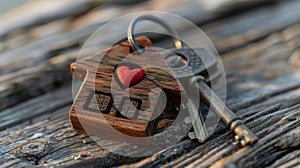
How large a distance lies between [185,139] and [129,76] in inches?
15.3

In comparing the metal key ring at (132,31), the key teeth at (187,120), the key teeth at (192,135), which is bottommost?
the key teeth at (192,135)

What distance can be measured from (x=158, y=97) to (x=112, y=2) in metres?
1.56

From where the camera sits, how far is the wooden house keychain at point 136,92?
7.14ft

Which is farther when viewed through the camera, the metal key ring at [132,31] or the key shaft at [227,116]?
the metal key ring at [132,31]

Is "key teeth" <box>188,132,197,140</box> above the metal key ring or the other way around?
the other way around

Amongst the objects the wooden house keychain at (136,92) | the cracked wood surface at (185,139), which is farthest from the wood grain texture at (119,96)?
the cracked wood surface at (185,139)

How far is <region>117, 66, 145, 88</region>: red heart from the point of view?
7.61 ft

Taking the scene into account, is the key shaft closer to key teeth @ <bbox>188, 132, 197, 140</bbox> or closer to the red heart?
key teeth @ <bbox>188, 132, 197, 140</bbox>

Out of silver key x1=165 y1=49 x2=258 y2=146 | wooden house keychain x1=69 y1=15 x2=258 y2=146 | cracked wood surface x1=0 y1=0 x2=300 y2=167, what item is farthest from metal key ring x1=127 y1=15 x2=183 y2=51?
cracked wood surface x1=0 y1=0 x2=300 y2=167

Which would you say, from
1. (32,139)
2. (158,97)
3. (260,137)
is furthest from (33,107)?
(260,137)

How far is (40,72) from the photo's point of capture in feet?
9.61

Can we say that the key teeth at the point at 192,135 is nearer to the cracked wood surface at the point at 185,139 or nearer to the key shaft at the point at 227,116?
the cracked wood surface at the point at 185,139

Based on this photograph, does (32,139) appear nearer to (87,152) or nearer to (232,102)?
(87,152)

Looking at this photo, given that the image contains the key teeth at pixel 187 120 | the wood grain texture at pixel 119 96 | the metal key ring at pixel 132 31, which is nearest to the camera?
the wood grain texture at pixel 119 96
